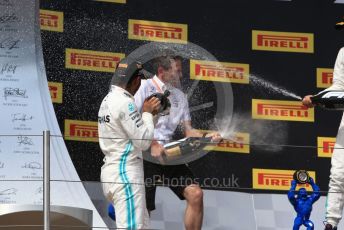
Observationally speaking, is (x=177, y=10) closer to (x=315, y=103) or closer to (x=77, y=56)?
(x=77, y=56)

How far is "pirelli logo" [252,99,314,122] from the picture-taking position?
7387 millimetres

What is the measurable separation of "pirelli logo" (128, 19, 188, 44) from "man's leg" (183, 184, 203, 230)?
1418mm

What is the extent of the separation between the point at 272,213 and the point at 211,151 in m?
0.45

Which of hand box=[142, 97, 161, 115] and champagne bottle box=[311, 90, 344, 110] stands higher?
champagne bottle box=[311, 90, 344, 110]

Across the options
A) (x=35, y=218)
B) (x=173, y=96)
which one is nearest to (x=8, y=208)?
(x=35, y=218)
